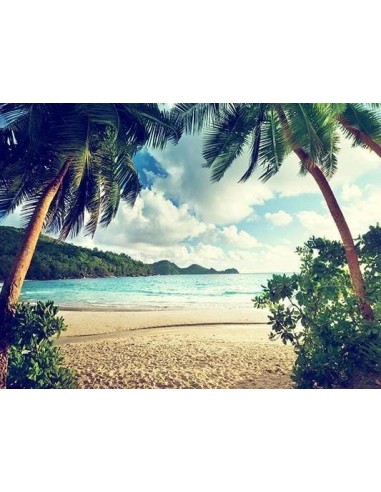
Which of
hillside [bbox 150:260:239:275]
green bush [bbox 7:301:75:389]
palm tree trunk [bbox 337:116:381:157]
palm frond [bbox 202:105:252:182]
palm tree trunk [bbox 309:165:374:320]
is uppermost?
palm tree trunk [bbox 337:116:381:157]

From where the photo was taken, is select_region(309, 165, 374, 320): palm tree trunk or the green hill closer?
select_region(309, 165, 374, 320): palm tree trunk

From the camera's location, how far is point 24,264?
3.60 m

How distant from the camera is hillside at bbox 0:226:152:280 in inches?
172

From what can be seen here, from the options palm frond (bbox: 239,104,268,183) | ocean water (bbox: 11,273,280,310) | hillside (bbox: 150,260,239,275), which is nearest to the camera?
palm frond (bbox: 239,104,268,183)

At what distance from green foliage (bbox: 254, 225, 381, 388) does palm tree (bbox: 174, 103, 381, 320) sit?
0.17 metres

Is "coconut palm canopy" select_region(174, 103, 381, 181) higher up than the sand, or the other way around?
"coconut palm canopy" select_region(174, 103, 381, 181)

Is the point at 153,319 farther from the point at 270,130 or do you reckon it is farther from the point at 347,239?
the point at 270,130

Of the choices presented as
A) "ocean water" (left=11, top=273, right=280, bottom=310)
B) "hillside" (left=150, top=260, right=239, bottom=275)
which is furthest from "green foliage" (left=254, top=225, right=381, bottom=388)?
"hillside" (left=150, top=260, right=239, bottom=275)

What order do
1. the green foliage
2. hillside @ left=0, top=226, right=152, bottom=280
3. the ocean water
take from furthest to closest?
the ocean water < hillside @ left=0, top=226, right=152, bottom=280 < the green foliage

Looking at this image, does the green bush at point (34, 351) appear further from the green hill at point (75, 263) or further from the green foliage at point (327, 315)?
the green foliage at point (327, 315)

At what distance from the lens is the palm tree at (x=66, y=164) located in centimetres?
349

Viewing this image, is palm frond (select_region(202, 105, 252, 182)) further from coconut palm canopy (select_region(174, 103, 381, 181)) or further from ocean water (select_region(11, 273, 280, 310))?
ocean water (select_region(11, 273, 280, 310))
